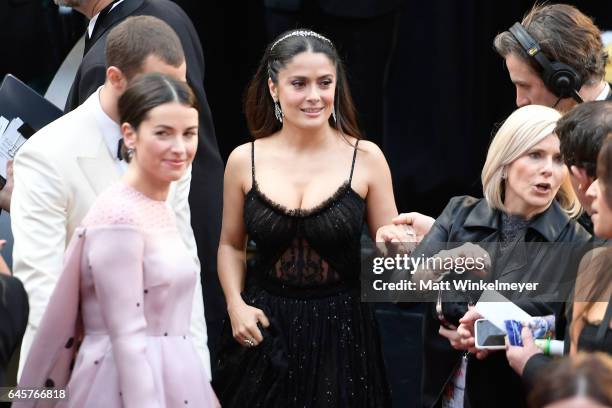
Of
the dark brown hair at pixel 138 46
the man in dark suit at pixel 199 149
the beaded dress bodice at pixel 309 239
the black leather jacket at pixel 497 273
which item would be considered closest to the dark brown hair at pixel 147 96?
the dark brown hair at pixel 138 46

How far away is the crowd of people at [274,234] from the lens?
11.4ft

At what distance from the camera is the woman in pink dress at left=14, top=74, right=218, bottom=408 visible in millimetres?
3432

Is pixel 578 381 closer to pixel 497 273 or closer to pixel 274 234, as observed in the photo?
pixel 497 273

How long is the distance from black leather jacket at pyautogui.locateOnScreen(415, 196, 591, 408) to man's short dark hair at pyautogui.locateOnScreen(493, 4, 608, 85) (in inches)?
24.2

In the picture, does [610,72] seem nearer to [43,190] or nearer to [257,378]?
[257,378]

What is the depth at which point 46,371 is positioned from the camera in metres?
3.50

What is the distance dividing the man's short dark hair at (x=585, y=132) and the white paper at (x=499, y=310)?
434 millimetres

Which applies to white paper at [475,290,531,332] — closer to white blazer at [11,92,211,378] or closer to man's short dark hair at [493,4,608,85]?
white blazer at [11,92,211,378]

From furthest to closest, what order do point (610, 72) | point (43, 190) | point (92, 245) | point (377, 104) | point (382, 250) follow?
point (377, 104), point (610, 72), point (382, 250), point (43, 190), point (92, 245)

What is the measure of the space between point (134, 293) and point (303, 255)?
1108mm

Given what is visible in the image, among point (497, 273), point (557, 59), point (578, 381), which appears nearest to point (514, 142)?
point (497, 273)

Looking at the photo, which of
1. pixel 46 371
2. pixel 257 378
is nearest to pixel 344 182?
pixel 257 378

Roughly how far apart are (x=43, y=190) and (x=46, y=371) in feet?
1.99

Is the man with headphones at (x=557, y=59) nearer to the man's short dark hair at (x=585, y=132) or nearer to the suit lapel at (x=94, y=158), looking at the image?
the man's short dark hair at (x=585, y=132)
